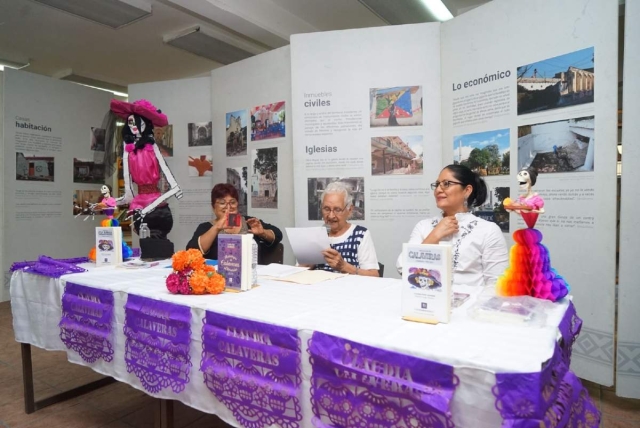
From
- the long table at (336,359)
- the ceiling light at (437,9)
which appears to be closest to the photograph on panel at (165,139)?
the ceiling light at (437,9)

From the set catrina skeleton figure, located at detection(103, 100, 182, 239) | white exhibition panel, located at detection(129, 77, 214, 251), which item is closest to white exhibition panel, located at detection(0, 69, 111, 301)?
white exhibition panel, located at detection(129, 77, 214, 251)

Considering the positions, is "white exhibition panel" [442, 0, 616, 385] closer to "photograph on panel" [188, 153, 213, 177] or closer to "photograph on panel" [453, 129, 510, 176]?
"photograph on panel" [453, 129, 510, 176]

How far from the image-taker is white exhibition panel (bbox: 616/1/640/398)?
90.7 inches

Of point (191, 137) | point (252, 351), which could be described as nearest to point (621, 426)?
point (252, 351)

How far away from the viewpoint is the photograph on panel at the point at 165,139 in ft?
15.8

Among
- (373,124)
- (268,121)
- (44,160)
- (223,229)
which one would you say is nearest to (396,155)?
(373,124)

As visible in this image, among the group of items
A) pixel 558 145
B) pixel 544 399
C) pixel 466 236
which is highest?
pixel 558 145

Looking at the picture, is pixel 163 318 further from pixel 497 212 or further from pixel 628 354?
pixel 628 354

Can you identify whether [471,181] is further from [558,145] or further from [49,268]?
[49,268]

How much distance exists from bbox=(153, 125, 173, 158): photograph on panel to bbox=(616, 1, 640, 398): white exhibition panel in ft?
13.8

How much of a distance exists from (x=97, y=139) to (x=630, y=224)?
6.14m

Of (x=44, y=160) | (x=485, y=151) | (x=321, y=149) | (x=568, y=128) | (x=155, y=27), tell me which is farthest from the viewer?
(x=44, y=160)

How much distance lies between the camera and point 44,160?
17.4 feet

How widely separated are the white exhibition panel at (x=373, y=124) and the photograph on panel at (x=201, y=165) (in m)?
1.46
